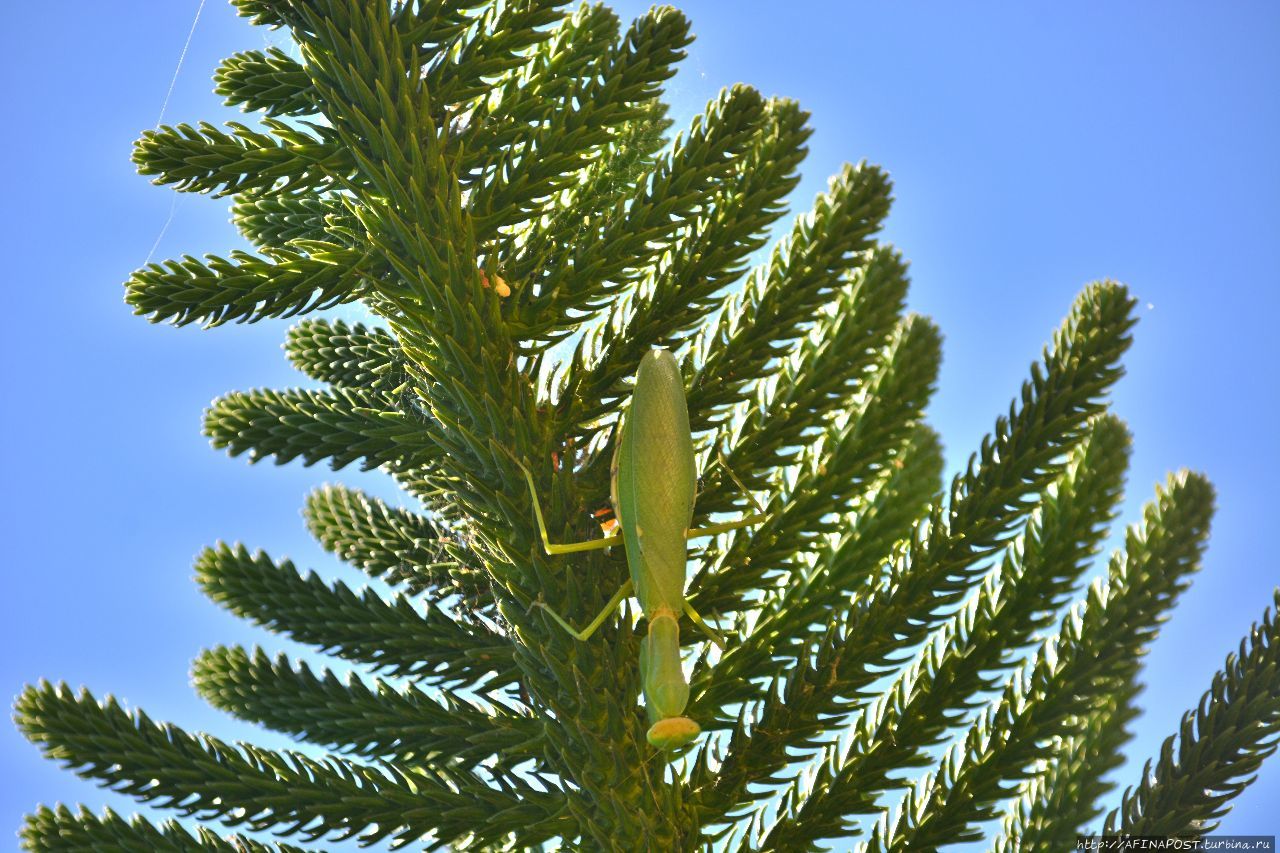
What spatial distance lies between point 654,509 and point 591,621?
0.58ft

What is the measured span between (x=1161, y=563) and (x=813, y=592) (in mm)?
645

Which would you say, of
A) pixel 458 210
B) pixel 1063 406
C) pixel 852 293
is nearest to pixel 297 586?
pixel 458 210

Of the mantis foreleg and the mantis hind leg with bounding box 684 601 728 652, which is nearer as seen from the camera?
the mantis foreleg

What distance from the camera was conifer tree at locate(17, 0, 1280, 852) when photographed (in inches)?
54.7

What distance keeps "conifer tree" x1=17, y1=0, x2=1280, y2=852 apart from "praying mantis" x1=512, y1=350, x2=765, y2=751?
2.5 inches

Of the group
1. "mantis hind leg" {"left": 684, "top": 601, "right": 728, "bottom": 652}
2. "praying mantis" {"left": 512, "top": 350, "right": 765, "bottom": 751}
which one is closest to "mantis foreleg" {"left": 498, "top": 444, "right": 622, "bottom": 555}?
"praying mantis" {"left": 512, "top": 350, "right": 765, "bottom": 751}

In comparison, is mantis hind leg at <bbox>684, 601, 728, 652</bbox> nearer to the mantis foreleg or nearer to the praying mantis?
the praying mantis

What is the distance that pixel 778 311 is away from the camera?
174 cm

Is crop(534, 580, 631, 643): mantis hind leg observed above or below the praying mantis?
below

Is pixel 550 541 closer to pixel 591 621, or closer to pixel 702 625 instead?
pixel 591 621

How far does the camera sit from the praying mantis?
1346 millimetres

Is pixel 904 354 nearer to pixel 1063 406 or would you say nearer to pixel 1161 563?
pixel 1063 406

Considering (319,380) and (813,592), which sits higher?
(319,380)

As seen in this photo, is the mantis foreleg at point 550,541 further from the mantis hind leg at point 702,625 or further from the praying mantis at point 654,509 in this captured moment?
the mantis hind leg at point 702,625
